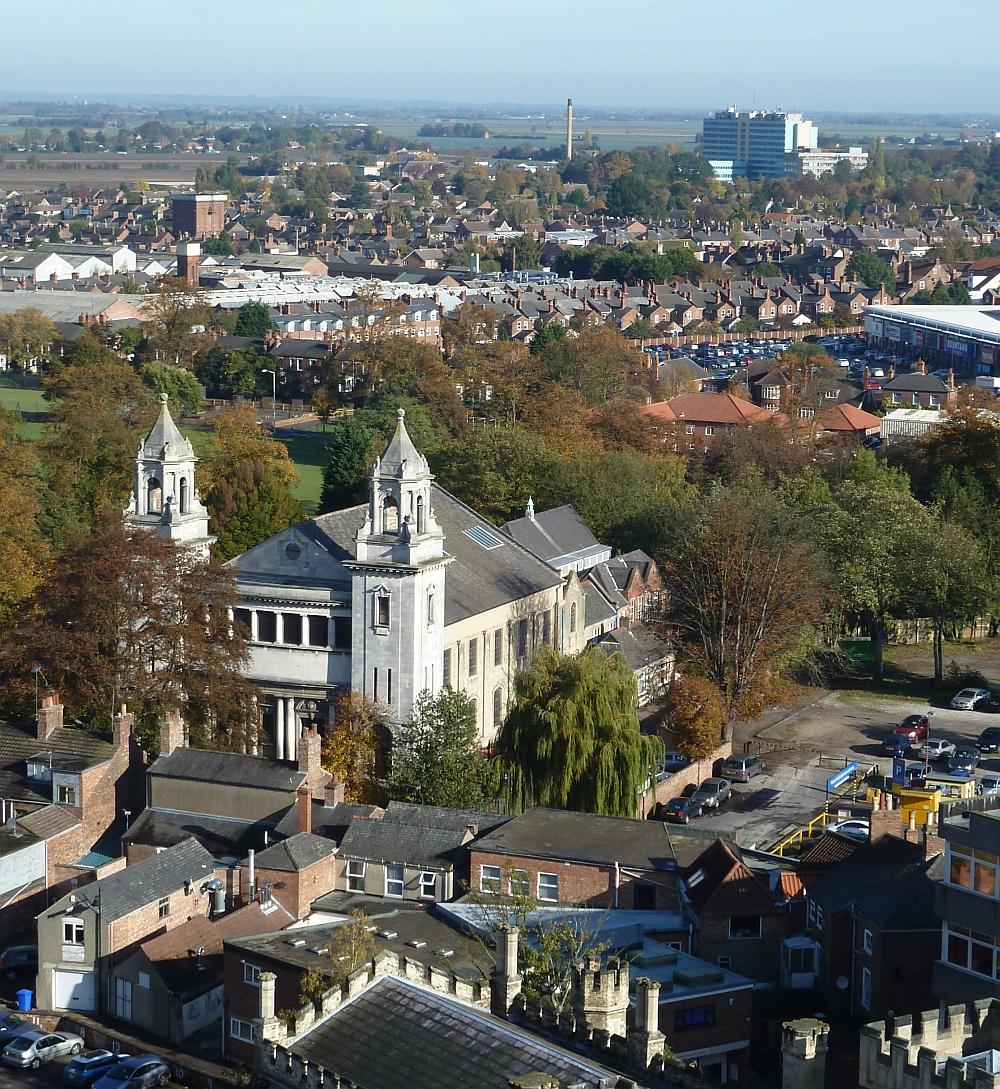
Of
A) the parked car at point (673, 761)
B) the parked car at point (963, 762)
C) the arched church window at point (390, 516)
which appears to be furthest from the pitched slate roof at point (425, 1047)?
the parked car at point (963, 762)

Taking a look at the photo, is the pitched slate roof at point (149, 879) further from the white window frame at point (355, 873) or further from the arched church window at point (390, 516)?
the arched church window at point (390, 516)

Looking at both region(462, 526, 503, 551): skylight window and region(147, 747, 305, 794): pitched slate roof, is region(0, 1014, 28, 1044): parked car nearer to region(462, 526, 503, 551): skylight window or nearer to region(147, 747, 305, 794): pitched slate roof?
region(147, 747, 305, 794): pitched slate roof

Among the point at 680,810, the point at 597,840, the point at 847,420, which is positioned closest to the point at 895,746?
the point at 680,810

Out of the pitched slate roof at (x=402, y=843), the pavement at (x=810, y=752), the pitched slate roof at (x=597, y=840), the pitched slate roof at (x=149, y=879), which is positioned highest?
the pitched slate roof at (x=597, y=840)

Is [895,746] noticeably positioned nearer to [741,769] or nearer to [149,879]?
[741,769]

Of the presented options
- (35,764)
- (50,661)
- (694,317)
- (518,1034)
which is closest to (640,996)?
(518,1034)

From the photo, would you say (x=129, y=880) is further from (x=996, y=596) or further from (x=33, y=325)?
(x=33, y=325)
